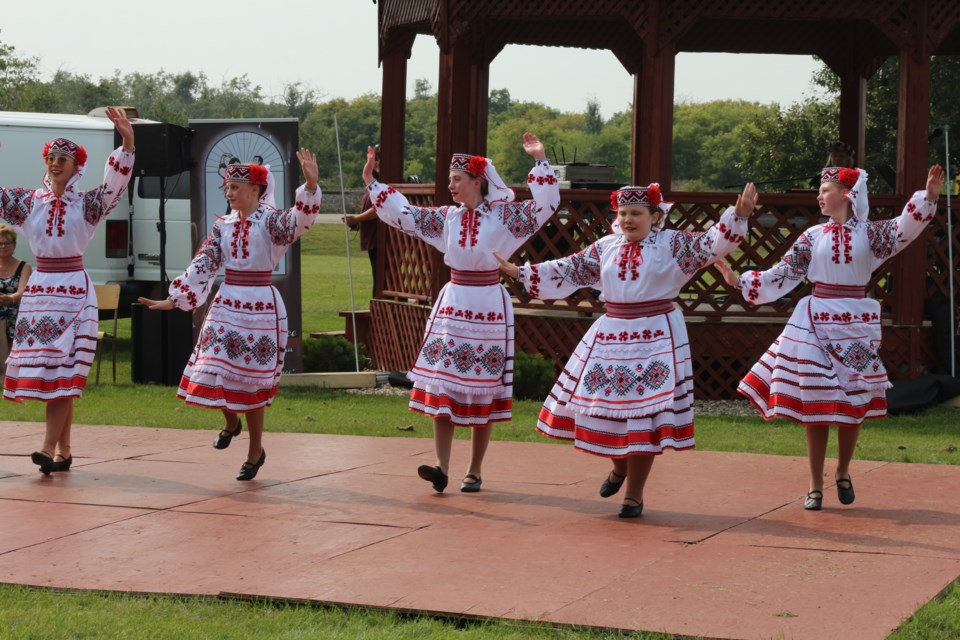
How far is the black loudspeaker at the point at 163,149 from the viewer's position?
1273 centimetres

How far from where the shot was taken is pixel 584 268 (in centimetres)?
723

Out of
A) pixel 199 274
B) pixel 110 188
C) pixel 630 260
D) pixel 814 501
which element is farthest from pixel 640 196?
pixel 110 188

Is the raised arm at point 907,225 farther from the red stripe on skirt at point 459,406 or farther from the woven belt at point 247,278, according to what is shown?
the woven belt at point 247,278

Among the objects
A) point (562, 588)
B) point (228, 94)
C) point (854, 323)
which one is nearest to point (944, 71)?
point (854, 323)

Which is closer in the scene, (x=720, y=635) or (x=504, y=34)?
(x=720, y=635)

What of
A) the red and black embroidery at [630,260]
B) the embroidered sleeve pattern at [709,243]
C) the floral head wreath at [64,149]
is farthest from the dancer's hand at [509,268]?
the floral head wreath at [64,149]

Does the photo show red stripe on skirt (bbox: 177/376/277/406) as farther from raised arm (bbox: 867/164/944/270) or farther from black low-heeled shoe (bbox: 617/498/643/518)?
raised arm (bbox: 867/164/944/270)

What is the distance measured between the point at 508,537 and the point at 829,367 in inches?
78.4

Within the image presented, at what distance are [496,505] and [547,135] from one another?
85079 mm

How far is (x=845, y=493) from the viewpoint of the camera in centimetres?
717

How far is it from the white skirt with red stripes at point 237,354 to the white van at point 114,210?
769 cm

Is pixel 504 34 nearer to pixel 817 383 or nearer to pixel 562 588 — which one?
pixel 817 383

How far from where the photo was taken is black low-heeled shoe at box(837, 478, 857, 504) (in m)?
7.14

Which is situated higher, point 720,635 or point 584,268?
point 584,268
